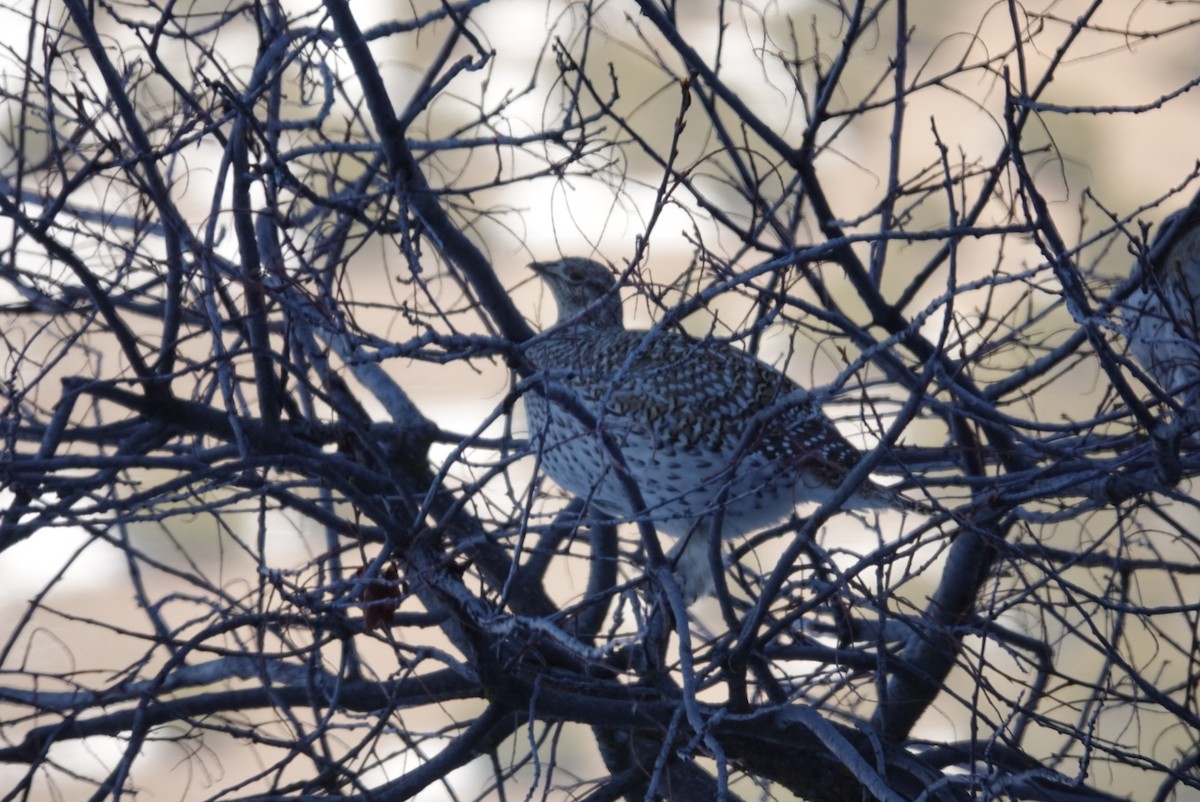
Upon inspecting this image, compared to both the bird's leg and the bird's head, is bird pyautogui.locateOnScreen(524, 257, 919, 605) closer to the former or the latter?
the bird's leg

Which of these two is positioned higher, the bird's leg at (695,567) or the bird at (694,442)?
the bird at (694,442)

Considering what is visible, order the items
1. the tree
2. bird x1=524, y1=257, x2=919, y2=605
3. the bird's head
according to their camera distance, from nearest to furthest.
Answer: the tree, bird x1=524, y1=257, x2=919, y2=605, the bird's head

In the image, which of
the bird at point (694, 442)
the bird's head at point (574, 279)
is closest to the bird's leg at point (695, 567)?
the bird at point (694, 442)

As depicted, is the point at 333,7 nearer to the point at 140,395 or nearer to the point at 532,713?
the point at 140,395

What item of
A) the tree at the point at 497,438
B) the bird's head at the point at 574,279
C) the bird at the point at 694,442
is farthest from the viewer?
the bird's head at the point at 574,279

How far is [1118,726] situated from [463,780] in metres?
2.71

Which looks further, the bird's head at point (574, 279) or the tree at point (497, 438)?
the bird's head at point (574, 279)

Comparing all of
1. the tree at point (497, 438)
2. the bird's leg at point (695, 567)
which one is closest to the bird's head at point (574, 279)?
the tree at point (497, 438)

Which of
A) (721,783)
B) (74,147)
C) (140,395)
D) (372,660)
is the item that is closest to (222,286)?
(140,395)

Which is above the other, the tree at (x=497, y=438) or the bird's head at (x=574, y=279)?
the bird's head at (x=574, y=279)

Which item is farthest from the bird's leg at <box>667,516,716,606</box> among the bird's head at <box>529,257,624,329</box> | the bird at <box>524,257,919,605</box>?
the bird's head at <box>529,257,624,329</box>

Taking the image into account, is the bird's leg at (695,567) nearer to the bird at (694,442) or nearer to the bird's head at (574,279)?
the bird at (694,442)

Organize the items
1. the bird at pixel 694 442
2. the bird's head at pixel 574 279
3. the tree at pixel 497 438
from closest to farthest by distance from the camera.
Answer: the tree at pixel 497 438 < the bird at pixel 694 442 < the bird's head at pixel 574 279

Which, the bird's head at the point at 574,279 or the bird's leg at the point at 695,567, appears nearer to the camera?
the bird's leg at the point at 695,567
